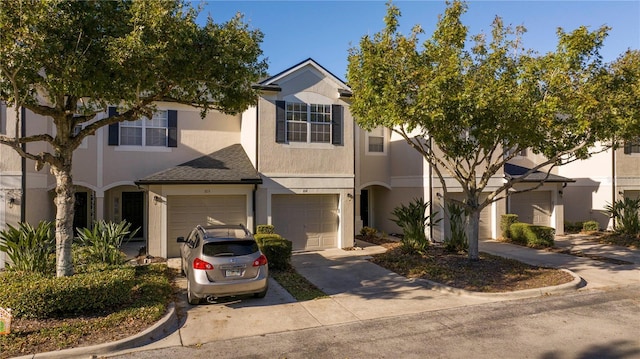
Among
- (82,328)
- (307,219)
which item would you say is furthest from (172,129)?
(82,328)

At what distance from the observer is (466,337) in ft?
22.9

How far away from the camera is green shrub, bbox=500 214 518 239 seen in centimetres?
1808

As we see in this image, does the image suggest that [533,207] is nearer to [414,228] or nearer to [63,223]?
[414,228]

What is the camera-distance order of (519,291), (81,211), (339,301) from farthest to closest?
1. (81,211)
2. (519,291)
3. (339,301)

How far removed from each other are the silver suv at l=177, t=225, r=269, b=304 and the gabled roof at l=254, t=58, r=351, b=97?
715 cm

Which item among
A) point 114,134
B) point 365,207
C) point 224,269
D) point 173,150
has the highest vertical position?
point 114,134

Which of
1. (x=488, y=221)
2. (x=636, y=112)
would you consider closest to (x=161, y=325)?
(x=636, y=112)

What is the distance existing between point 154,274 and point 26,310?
354 centimetres

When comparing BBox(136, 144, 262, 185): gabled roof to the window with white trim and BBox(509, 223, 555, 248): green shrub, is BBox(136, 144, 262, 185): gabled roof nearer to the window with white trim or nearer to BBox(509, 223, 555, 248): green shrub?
the window with white trim

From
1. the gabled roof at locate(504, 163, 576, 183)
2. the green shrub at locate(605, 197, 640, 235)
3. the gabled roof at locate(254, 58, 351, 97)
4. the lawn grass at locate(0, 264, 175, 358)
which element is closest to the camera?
the lawn grass at locate(0, 264, 175, 358)

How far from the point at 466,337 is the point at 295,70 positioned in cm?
1133

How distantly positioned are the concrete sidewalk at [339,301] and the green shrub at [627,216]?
506 centimetres

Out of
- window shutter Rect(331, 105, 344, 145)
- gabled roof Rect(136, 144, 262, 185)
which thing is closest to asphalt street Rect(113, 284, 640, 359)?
gabled roof Rect(136, 144, 262, 185)

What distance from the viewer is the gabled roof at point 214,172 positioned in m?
13.4
